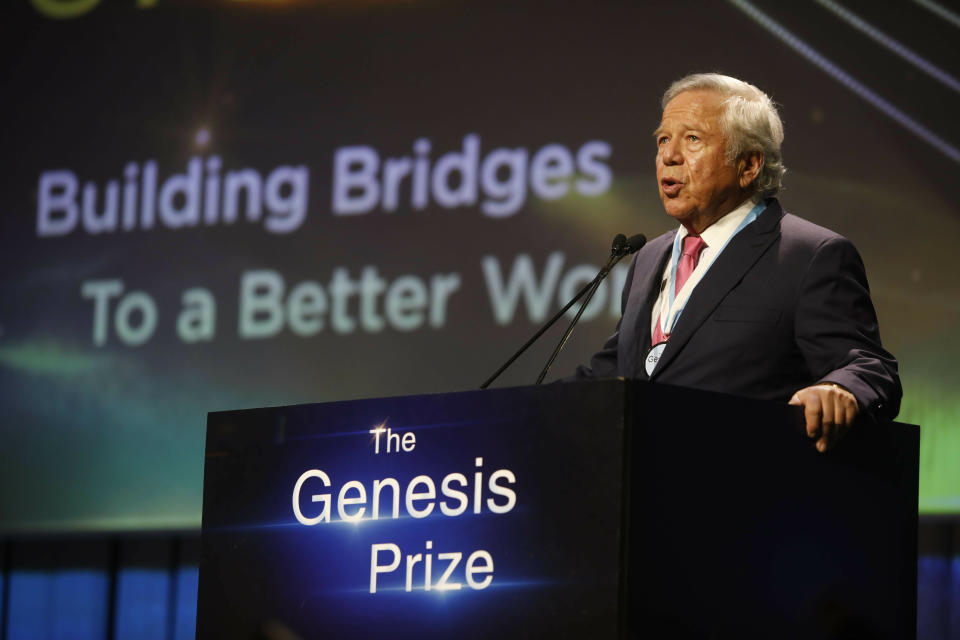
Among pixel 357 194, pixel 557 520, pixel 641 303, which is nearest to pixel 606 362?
pixel 641 303

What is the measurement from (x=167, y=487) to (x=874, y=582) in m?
3.44

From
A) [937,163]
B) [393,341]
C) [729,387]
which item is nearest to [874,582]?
[729,387]

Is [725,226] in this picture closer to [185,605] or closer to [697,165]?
[697,165]

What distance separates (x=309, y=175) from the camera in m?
4.83

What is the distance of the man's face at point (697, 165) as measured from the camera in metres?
2.26

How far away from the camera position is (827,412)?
1.83 m

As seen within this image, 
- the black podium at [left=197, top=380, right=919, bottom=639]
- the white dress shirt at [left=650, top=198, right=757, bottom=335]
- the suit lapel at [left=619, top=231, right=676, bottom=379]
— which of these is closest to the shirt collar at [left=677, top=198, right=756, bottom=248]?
the white dress shirt at [left=650, top=198, right=757, bottom=335]

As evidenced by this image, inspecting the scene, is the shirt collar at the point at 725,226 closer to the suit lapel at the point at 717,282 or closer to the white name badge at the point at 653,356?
the suit lapel at the point at 717,282

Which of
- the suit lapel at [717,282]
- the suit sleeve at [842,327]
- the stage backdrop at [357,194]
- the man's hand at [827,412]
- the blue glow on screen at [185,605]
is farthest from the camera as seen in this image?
the blue glow on screen at [185,605]

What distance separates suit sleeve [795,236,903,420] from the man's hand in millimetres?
83

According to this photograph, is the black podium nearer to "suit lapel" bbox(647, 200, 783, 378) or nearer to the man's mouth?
"suit lapel" bbox(647, 200, 783, 378)

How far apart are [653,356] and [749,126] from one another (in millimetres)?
419

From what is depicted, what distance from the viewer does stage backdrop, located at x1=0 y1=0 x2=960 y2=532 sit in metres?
3.96

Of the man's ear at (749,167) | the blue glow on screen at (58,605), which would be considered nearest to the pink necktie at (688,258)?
the man's ear at (749,167)
